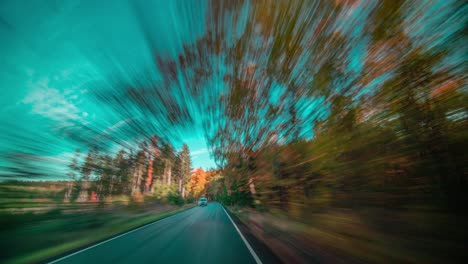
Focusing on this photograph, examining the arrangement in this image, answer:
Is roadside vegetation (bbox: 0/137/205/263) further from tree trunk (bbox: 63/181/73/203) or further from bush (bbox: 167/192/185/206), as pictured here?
bush (bbox: 167/192/185/206)

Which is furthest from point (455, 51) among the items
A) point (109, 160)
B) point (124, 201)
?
point (124, 201)

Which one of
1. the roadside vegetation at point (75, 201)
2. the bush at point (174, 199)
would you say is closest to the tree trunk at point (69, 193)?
the roadside vegetation at point (75, 201)

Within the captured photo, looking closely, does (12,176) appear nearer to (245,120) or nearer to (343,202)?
(245,120)

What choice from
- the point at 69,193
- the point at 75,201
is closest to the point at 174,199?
Answer: the point at 75,201

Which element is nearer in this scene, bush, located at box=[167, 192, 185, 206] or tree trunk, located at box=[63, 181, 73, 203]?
tree trunk, located at box=[63, 181, 73, 203]

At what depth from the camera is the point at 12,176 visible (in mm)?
4117

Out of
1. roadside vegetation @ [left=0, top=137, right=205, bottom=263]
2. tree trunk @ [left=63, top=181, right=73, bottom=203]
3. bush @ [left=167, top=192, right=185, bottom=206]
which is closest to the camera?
roadside vegetation @ [left=0, top=137, right=205, bottom=263]

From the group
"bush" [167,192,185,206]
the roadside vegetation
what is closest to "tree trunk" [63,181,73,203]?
the roadside vegetation

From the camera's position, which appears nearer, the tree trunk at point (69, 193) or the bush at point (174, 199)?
the tree trunk at point (69, 193)

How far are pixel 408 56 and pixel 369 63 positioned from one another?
0.96 feet

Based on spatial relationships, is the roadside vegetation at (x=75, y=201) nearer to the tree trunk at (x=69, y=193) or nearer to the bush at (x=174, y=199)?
the tree trunk at (x=69, y=193)

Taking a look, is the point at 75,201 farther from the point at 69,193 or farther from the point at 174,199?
the point at 174,199

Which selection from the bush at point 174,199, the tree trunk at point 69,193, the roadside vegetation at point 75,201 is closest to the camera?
the roadside vegetation at point 75,201

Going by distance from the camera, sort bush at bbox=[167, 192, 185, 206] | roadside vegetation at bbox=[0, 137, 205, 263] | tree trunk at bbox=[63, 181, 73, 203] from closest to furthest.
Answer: roadside vegetation at bbox=[0, 137, 205, 263], tree trunk at bbox=[63, 181, 73, 203], bush at bbox=[167, 192, 185, 206]
